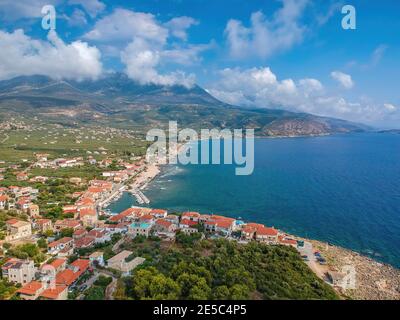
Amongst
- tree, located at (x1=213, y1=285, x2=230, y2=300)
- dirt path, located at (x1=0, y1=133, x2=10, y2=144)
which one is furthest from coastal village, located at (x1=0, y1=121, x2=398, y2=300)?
dirt path, located at (x1=0, y1=133, x2=10, y2=144)

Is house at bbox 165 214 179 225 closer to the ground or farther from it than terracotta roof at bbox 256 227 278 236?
farther from it

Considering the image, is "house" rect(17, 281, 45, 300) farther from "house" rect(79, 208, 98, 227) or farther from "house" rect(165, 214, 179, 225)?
Answer: "house" rect(165, 214, 179, 225)

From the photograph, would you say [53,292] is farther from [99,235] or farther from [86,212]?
[86,212]

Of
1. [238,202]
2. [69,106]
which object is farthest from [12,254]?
[69,106]

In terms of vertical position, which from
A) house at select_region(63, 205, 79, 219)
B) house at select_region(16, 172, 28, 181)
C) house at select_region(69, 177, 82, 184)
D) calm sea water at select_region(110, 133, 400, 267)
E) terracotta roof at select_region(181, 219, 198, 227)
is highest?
house at select_region(16, 172, 28, 181)

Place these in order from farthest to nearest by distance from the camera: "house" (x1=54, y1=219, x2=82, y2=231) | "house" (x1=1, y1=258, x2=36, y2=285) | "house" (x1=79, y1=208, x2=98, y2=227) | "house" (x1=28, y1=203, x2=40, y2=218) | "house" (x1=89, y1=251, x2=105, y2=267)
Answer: "house" (x1=28, y1=203, x2=40, y2=218) < "house" (x1=79, y1=208, x2=98, y2=227) < "house" (x1=54, y1=219, x2=82, y2=231) < "house" (x1=89, y1=251, x2=105, y2=267) < "house" (x1=1, y1=258, x2=36, y2=285)

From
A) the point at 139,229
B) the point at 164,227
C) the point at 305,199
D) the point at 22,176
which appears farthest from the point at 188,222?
the point at 22,176
